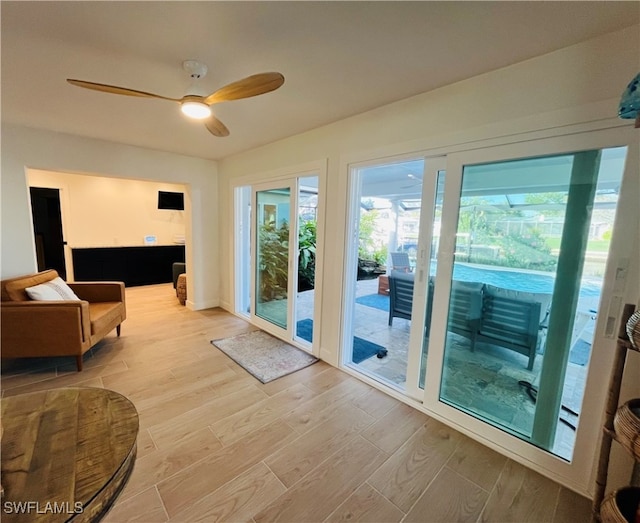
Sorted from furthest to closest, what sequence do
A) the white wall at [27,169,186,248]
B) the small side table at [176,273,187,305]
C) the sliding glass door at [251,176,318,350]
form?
the white wall at [27,169,186,248], the small side table at [176,273,187,305], the sliding glass door at [251,176,318,350]

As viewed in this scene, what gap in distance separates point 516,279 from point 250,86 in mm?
2000

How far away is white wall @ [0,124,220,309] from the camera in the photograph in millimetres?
2973

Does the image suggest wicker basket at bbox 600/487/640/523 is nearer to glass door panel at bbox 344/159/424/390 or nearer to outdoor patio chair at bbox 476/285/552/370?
outdoor patio chair at bbox 476/285/552/370

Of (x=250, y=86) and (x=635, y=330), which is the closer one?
(x=635, y=330)

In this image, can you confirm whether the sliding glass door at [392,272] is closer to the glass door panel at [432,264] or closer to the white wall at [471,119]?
the glass door panel at [432,264]

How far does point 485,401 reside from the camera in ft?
6.52

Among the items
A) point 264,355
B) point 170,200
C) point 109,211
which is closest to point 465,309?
point 264,355

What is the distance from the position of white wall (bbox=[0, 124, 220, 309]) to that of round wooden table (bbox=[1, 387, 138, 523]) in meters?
3.06

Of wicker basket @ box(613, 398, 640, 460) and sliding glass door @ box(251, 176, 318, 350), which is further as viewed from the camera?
sliding glass door @ box(251, 176, 318, 350)

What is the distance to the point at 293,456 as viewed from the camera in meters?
1.75

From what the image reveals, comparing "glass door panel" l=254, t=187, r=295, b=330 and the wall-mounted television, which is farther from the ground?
the wall-mounted television

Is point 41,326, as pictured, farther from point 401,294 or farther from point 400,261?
point 400,261

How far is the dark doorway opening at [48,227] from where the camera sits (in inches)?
206

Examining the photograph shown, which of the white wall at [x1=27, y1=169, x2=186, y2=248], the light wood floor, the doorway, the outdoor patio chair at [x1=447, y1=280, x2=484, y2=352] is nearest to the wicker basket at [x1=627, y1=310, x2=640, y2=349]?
the outdoor patio chair at [x1=447, y1=280, x2=484, y2=352]
